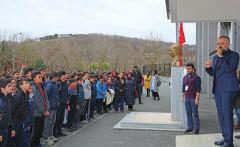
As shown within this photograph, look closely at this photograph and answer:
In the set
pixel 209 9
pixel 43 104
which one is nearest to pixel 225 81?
pixel 209 9

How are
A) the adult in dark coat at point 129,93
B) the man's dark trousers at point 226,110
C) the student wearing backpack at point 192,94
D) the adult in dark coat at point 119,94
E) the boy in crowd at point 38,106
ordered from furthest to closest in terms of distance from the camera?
the adult in dark coat at point 129,93 < the adult in dark coat at point 119,94 < the student wearing backpack at point 192,94 < the boy in crowd at point 38,106 < the man's dark trousers at point 226,110

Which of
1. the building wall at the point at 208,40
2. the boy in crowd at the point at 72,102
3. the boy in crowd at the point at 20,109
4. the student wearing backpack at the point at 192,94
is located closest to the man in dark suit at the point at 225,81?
the boy in crowd at the point at 20,109

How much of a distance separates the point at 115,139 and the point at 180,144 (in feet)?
9.21

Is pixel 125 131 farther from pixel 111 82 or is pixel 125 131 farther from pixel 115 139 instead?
pixel 111 82

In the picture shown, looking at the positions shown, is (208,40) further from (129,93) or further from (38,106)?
(38,106)

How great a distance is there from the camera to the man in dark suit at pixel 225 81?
25.4ft

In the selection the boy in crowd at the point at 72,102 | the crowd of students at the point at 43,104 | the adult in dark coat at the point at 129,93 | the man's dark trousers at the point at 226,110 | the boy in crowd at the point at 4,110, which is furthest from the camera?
the adult in dark coat at the point at 129,93

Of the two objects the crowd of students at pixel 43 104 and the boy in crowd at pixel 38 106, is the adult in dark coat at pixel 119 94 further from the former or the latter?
the boy in crowd at pixel 38 106

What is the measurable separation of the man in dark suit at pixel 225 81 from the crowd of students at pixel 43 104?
3.47 metres

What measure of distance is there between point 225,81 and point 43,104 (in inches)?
159

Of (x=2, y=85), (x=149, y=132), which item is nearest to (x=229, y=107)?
(x=2, y=85)

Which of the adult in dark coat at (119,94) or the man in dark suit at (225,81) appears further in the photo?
the adult in dark coat at (119,94)

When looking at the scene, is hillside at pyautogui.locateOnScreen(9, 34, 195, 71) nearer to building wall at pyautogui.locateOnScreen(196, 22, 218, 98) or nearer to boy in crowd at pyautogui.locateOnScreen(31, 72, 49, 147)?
building wall at pyautogui.locateOnScreen(196, 22, 218, 98)

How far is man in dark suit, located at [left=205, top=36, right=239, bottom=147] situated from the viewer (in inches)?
305
